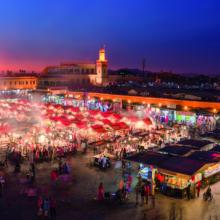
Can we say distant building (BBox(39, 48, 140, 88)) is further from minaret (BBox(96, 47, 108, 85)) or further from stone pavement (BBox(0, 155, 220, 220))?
stone pavement (BBox(0, 155, 220, 220))

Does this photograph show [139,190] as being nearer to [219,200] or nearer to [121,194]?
[121,194]

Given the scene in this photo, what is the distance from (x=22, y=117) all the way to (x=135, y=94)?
1154 cm

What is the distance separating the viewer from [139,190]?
478 inches

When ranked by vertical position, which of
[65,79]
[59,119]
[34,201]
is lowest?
[34,201]

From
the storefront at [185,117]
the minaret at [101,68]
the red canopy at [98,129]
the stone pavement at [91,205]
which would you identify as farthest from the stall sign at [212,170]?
the minaret at [101,68]

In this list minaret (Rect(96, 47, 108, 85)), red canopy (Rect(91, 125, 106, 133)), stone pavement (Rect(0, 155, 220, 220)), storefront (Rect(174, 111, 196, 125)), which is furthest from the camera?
minaret (Rect(96, 47, 108, 85))

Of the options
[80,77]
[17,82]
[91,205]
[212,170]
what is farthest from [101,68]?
[91,205]

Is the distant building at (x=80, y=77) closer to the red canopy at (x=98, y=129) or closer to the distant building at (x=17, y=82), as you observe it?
the distant building at (x=17, y=82)

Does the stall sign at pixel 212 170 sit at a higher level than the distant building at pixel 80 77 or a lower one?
lower

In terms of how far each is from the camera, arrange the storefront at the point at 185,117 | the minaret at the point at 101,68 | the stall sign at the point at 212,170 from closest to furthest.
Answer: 1. the stall sign at the point at 212,170
2. the storefront at the point at 185,117
3. the minaret at the point at 101,68

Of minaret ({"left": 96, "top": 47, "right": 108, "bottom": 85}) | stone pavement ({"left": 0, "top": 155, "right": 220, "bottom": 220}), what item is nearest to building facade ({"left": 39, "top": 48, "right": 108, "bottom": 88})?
minaret ({"left": 96, "top": 47, "right": 108, "bottom": 85})

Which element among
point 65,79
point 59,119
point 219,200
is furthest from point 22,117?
point 65,79

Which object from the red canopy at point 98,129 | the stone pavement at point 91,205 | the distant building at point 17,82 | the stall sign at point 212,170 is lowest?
the stone pavement at point 91,205

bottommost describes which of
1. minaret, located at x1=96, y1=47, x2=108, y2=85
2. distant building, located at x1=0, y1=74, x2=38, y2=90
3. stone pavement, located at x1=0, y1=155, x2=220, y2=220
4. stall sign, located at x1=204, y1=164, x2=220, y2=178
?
stone pavement, located at x1=0, y1=155, x2=220, y2=220
